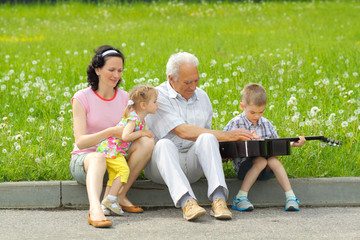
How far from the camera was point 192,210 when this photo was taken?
16.7ft

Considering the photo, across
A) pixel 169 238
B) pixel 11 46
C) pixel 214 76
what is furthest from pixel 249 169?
pixel 11 46

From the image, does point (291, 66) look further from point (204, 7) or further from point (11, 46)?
point (204, 7)

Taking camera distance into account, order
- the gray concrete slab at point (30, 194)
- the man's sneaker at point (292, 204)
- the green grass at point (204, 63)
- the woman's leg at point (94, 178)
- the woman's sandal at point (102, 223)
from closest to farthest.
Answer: the woman's sandal at point (102, 223), the woman's leg at point (94, 178), the man's sneaker at point (292, 204), the gray concrete slab at point (30, 194), the green grass at point (204, 63)

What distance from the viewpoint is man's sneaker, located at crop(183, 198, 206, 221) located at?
5.07 m

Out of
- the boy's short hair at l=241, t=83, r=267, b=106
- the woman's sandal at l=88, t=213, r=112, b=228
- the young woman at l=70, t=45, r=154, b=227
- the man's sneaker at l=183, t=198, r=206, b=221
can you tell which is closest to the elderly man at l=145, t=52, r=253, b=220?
the man's sneaker at l=183, t=198, r=206, b=221

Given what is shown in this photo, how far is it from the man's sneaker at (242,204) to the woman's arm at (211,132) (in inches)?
19.6

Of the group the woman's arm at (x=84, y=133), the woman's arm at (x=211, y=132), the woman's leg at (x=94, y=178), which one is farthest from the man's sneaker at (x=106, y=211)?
the woman's arm at (x=211, y=132)

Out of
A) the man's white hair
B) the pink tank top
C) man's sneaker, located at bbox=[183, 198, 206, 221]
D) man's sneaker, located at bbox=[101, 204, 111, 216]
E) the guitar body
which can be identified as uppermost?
the man's white hair

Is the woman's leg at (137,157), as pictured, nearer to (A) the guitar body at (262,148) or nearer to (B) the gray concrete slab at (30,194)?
(B) the gray concrete slab at (30,194)

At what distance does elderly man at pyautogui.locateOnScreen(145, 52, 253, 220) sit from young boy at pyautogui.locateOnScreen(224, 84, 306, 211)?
0.25 meters

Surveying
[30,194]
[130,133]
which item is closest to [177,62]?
[130,133]

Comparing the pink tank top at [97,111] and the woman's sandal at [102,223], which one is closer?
the woman's sandal at [102,223]

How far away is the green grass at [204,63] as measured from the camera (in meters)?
6.54

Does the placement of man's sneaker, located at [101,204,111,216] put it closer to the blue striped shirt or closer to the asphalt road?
the asphalt road
